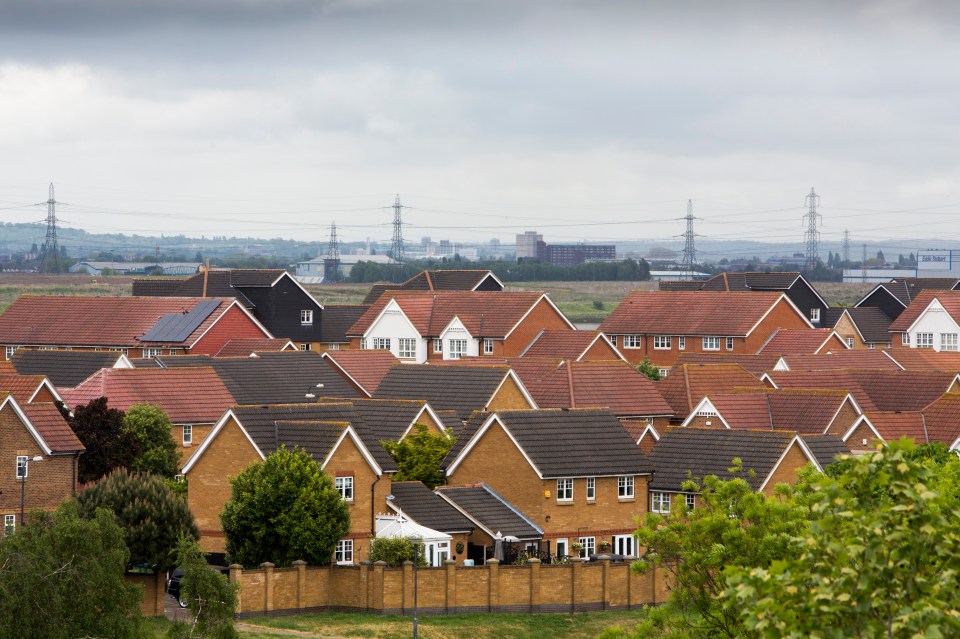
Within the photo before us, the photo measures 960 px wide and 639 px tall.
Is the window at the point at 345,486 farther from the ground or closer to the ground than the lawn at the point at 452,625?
farther from the ground

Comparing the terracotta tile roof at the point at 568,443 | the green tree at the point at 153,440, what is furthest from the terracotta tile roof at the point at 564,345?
the green tree at the point at 153,440

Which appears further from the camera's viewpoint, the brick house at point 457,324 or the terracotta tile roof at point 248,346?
the brick house at point 457,324

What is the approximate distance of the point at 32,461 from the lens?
5981cm

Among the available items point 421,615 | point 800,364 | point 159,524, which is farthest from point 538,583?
point 800,364

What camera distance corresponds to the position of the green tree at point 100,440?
209ft

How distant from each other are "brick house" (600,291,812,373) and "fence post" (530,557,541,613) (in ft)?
228

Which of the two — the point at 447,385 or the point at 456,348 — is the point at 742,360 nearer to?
the point at 447,385

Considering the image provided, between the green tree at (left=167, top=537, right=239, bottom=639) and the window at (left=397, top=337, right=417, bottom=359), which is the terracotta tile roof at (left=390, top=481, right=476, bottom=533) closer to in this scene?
the green tree at (left=167, top=537, right=239, bottom=639)

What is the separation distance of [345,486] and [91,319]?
62.2 m

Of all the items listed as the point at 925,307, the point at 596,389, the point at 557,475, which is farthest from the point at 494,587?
the point at 925,307

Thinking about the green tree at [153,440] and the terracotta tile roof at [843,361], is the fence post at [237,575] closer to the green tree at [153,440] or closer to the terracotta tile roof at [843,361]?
the green tree at [153,440]

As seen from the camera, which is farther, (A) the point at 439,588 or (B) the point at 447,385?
(B) the point at 447,385

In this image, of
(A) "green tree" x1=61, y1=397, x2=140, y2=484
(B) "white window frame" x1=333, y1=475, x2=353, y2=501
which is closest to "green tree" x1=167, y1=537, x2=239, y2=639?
(B) "white window frame" x1=333, y1=475, x2=353, y2=501

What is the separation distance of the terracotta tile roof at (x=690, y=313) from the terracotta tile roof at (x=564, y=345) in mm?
15901
